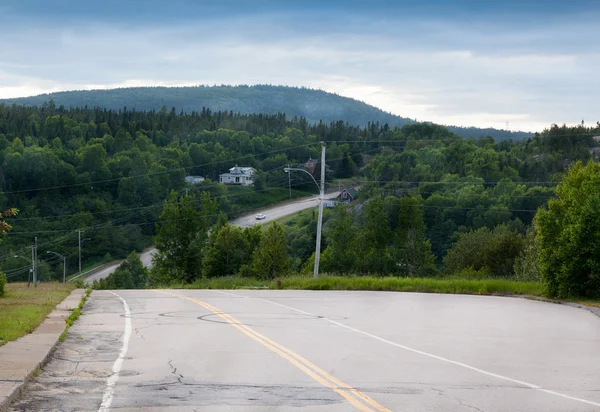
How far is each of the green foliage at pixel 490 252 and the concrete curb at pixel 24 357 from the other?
7509 centimetres

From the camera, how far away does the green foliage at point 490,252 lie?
3487 inches

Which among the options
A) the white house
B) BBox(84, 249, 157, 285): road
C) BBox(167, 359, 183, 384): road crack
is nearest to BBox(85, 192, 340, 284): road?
BBox(84, 249, 157, 285): road

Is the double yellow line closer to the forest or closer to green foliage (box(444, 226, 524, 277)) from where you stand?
the forest

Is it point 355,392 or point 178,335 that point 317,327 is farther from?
point 355,392

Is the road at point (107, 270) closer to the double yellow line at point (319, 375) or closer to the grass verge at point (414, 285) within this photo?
the grass verge at point (414, 285)

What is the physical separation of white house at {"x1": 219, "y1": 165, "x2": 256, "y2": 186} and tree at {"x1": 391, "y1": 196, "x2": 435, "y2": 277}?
231ft

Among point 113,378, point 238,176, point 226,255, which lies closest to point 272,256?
point 226,255

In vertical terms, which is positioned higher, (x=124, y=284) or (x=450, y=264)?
(x=450, y=264)

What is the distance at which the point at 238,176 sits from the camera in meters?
177

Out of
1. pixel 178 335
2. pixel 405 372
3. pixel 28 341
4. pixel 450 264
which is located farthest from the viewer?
pixel 450 264

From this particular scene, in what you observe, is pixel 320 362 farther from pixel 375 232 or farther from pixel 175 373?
pixel 375 232

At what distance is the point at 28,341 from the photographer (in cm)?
1360

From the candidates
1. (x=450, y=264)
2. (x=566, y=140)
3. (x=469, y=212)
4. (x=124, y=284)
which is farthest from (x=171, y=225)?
(x=566, y=140)

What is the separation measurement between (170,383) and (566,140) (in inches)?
6384
